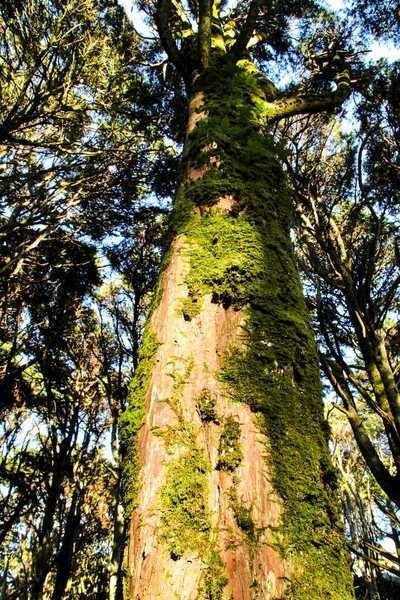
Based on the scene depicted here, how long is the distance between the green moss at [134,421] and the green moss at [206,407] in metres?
0.20

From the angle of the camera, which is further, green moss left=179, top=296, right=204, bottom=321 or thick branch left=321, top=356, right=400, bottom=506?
thick branch left=321, top=356, right=400, bottom=506

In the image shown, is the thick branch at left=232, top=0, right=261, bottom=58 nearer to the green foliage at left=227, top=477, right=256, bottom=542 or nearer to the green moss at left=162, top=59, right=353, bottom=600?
the green moss at left=162, top=59, right=353, bottom=600

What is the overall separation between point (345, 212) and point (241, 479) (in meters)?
7.43

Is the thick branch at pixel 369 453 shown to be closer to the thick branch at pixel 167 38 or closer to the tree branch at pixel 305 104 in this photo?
the tree branch at pixel 305 104

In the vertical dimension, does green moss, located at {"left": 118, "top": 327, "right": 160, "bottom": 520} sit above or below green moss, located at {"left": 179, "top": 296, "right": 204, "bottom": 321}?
below

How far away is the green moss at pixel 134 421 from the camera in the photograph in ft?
3.76

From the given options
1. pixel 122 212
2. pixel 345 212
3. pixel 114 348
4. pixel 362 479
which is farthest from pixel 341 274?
pixel 362 479

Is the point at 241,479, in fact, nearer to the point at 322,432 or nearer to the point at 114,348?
the point at 322,432

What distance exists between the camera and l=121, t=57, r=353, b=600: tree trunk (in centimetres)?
96

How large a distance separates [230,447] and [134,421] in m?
0.35

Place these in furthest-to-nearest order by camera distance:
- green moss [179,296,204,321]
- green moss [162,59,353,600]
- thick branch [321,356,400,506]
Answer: thick branch [321,356,400,506] < green moss [179,296,204,321] < green moss [162,59,353,600]

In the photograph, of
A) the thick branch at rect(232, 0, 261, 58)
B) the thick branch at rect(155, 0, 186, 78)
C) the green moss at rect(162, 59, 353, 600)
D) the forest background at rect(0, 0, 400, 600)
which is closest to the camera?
the green moss at rect(162, 59, 353, 600)

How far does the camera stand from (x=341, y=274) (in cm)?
381

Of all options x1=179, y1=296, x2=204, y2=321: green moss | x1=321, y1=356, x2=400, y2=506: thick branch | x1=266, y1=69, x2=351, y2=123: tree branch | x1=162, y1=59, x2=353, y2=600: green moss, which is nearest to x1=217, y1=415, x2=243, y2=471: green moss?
x1=162, y1=59, x2=353, y2=600: green moss
